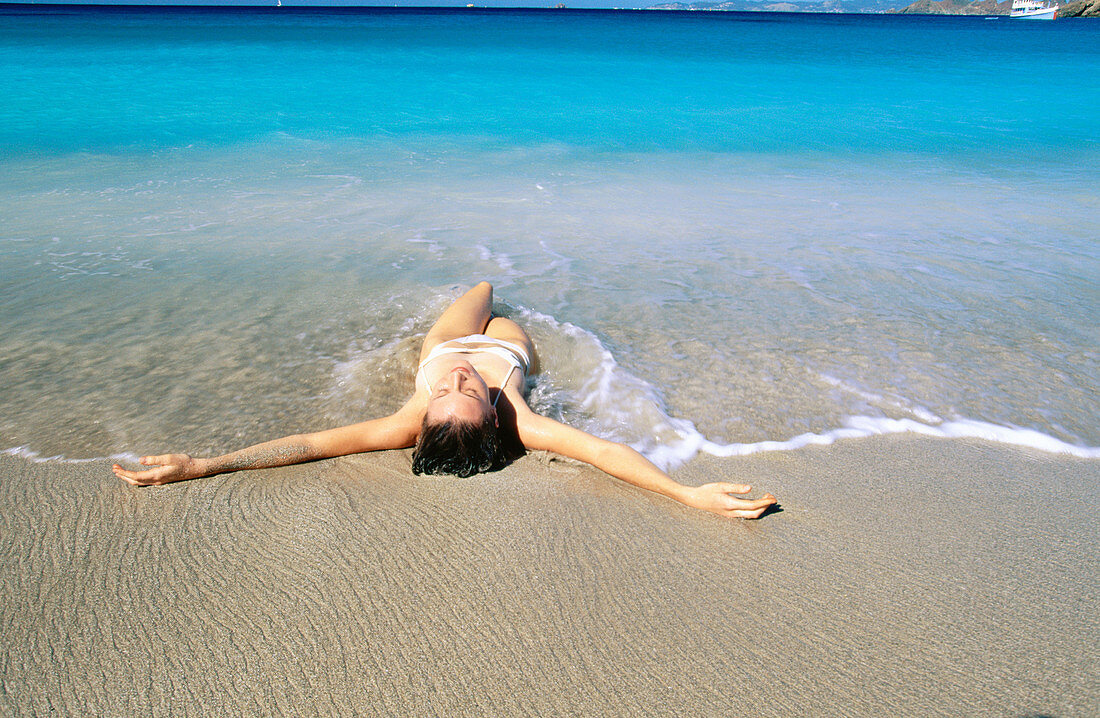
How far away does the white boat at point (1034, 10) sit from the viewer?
92906mm

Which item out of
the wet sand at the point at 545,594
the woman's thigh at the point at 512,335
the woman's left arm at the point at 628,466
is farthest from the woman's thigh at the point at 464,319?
the wet sand at the point at 545,594

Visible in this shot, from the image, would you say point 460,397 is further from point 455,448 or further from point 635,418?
point 635,418

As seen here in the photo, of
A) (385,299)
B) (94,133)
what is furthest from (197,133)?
(385,299)

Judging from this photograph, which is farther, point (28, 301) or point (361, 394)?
point (28, 301)

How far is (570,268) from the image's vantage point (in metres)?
6.46

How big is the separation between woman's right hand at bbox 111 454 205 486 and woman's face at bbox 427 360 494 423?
47.6 inches

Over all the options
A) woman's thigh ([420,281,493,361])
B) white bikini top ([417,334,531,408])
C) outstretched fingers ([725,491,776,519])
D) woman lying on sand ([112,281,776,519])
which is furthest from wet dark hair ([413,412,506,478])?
outstretched fingers ([725,491,776,519])

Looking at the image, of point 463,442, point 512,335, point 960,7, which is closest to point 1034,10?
point 960,7

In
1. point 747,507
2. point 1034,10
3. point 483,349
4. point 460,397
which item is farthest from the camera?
point 1034,10

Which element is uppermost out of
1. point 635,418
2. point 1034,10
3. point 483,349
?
point 1034,10

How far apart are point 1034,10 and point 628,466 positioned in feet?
463

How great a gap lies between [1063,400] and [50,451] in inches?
239

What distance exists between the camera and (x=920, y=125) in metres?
15.8

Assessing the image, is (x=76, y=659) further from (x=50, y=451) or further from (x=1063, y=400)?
(x=1063, y=400)
